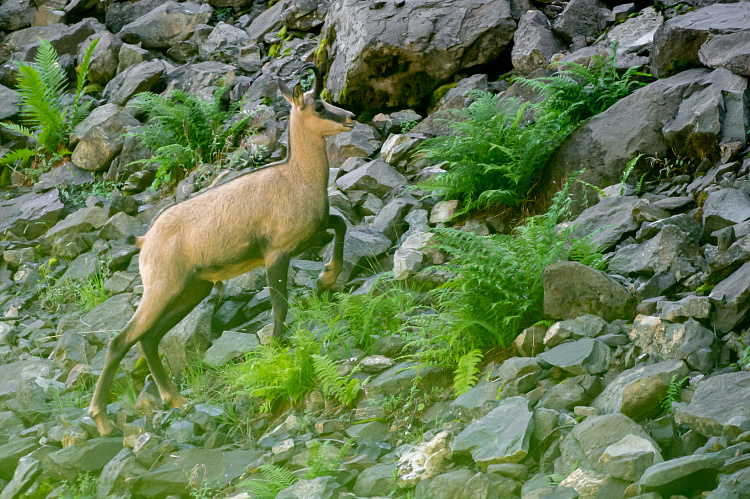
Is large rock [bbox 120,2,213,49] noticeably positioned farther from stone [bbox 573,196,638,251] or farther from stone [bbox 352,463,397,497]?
stone [bbox 352,463,397,497]

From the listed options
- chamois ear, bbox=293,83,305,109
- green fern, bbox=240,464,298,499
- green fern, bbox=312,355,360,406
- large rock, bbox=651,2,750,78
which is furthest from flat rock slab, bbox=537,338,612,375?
large rock, bbox=651,2,750,78

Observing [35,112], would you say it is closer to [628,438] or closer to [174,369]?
[174,369]

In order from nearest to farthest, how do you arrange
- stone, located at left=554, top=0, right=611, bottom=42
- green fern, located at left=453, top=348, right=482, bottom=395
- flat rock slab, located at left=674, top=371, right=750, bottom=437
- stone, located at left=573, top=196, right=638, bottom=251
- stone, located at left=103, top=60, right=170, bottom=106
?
flat rock slab, located at left=674, top=371, right=750, bottom=437
green fern, located at left=453, top=348, right=482, bottom=395
stone, located at left=573, top=196, right=638, bottom=251
stone, located at left=554, top=0, right=611, bottom=42
stone, located at left=103, top=60, right=170, bottom=106

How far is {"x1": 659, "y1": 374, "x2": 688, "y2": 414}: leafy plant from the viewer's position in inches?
166

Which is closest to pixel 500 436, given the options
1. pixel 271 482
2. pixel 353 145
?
pixel 271 482

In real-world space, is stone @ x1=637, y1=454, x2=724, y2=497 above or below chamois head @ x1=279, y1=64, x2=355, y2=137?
below

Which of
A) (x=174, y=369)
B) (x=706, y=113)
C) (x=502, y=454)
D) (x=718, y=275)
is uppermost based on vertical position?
(x=706, y=113)

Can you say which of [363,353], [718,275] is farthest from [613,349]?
[363,353]

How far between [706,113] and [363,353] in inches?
157

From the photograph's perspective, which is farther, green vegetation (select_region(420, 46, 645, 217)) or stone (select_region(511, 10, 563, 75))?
stone (select_region(511, 10, 563, 75))

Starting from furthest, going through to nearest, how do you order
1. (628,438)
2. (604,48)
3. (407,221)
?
(604,48)
(407,221)
(628,438)

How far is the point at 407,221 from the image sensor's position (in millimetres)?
7781

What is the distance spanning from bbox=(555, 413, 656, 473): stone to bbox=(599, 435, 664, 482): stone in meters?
0.05

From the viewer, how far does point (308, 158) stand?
6.49 m
